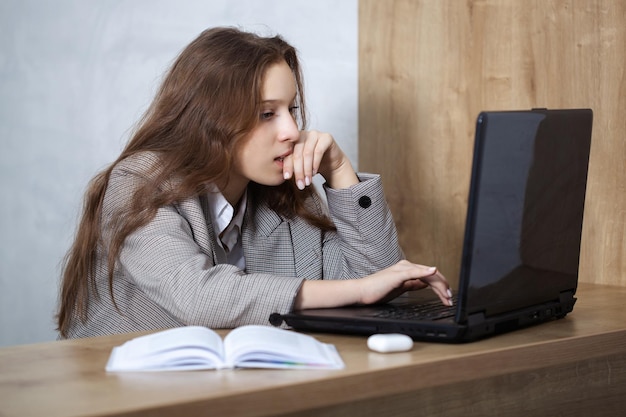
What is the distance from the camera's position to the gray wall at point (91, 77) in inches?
104

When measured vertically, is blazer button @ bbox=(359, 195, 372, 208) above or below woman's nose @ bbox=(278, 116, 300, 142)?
below

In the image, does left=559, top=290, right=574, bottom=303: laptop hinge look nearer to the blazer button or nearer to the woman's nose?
the blazer button

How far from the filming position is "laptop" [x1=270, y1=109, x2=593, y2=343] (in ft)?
3.64

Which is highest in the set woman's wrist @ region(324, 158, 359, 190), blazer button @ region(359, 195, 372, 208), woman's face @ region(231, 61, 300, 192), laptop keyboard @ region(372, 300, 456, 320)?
woman's face @ region(231, 61, 300, 192)

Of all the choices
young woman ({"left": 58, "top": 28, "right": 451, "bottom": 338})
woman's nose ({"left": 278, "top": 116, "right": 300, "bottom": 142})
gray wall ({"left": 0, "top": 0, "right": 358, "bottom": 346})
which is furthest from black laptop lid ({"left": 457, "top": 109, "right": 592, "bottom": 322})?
gray wall ({"left": 0, "top": 0, "right": 358, "bottom": 346})

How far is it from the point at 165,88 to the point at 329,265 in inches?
20.1

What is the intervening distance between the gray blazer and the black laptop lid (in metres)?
0.33

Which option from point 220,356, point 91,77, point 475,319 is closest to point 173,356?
point 220,356

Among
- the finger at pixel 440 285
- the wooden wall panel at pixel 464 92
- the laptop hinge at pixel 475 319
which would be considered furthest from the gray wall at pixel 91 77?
the laptop hinge at pixel 475 319

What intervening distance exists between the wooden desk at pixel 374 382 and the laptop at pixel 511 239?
0.03 m

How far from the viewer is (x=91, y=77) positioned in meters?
2.68

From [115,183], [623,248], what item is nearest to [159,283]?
[115,183]

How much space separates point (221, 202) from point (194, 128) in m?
0.16

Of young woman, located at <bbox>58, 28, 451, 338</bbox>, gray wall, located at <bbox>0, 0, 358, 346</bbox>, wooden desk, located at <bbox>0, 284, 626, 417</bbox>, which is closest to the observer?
wooden desk, located at <bbox>0, 284, 626, 417</bbox>
